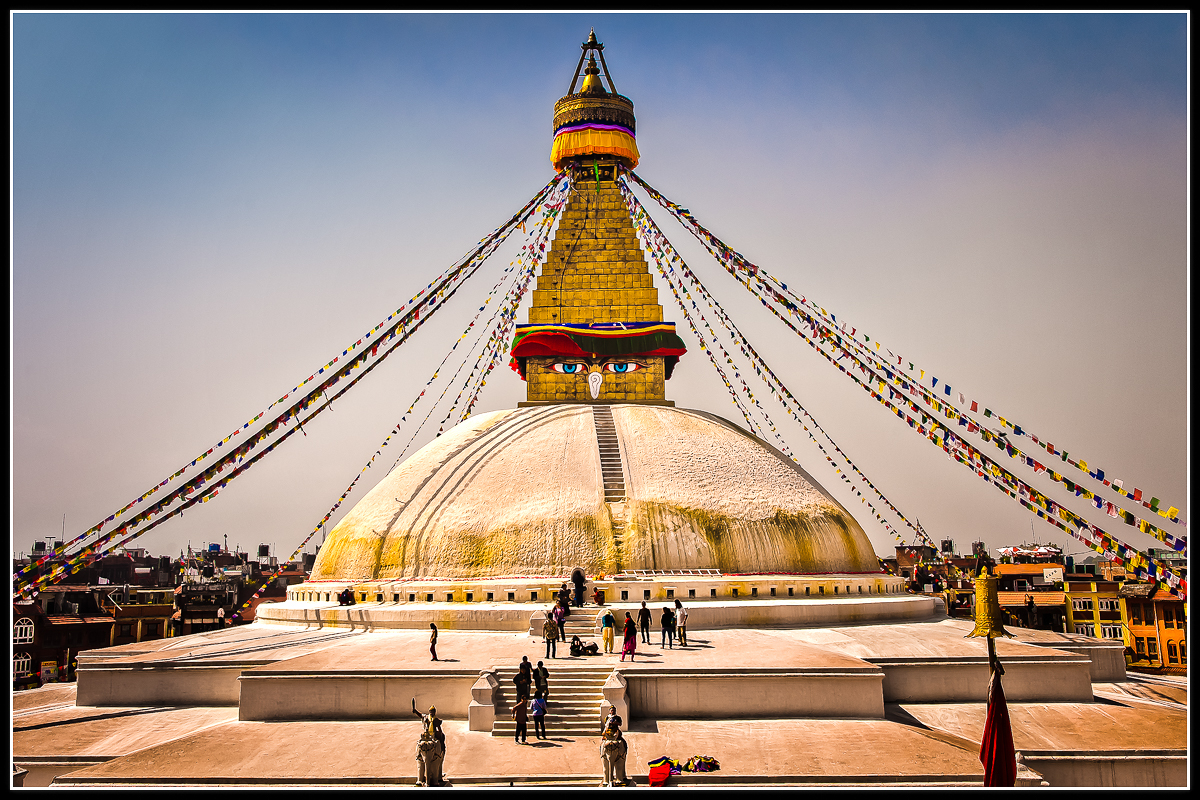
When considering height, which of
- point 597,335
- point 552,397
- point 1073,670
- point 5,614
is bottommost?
point 1073,670

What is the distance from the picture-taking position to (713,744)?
1069cm

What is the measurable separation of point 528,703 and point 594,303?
39.9 feet

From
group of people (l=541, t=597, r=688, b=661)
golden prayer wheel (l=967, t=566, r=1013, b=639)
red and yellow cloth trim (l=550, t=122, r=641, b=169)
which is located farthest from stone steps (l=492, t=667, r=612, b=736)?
red and yellow cloth trim (l=550, t=122, r=641, b=169)

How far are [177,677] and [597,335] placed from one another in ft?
36.9

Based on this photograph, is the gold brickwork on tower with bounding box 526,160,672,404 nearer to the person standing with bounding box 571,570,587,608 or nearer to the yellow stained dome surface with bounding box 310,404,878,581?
the yellow stained dome surface with bounding box 310,404,878,581

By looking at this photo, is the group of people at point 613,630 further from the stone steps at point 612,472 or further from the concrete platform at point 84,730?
the concrete platform at point 84,730

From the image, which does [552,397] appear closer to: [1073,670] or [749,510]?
[749,510]

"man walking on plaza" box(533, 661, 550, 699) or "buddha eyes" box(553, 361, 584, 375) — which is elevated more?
"buddha eyes" box(553, 361, 584, 375)

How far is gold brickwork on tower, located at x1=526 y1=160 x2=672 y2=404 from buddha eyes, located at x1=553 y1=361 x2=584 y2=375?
1.8 inches

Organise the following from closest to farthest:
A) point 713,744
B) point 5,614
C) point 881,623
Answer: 1. point 5,614
2. point 713,744
3. point 881,623

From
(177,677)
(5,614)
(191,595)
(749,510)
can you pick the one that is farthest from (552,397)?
(191,595)

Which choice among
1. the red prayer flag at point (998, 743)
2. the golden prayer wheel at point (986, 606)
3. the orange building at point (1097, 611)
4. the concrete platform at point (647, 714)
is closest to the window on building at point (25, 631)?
the concrete platform at point (647, 714)

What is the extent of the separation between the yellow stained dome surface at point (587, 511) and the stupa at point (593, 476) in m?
0.03

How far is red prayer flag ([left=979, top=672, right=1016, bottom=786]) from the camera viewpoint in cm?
884
